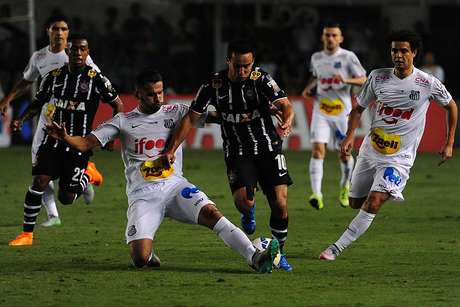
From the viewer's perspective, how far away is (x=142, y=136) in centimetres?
1137

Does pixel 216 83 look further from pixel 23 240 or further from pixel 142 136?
pixel 23 240

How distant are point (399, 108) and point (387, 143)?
0.34 m

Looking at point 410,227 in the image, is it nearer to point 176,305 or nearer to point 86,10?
point 176,305

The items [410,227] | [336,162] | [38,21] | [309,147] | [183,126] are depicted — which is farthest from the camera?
[38,21]

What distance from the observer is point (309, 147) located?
2672cm

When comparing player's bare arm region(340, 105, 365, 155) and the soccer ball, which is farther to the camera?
player's bare arm region(340, 105, 365, 155)

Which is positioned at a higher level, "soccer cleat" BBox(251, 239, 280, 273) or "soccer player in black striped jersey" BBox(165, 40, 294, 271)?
"soccer player in black striped jersey" BBox(165, 40, 294, 271)

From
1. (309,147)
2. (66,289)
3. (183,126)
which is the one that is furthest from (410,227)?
(309,147)

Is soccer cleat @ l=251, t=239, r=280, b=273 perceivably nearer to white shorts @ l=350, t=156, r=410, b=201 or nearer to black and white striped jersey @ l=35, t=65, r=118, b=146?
white shorts @ l=350, t=156, r=410, b=201

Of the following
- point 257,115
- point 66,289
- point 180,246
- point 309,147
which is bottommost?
point 309,147

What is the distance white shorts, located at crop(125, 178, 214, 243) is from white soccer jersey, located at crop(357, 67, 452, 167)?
1.85m

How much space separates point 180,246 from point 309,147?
13.9m

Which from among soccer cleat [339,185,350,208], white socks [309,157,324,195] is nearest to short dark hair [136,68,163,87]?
white socks [309,157,324,195]

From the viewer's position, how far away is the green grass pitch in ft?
32.2
